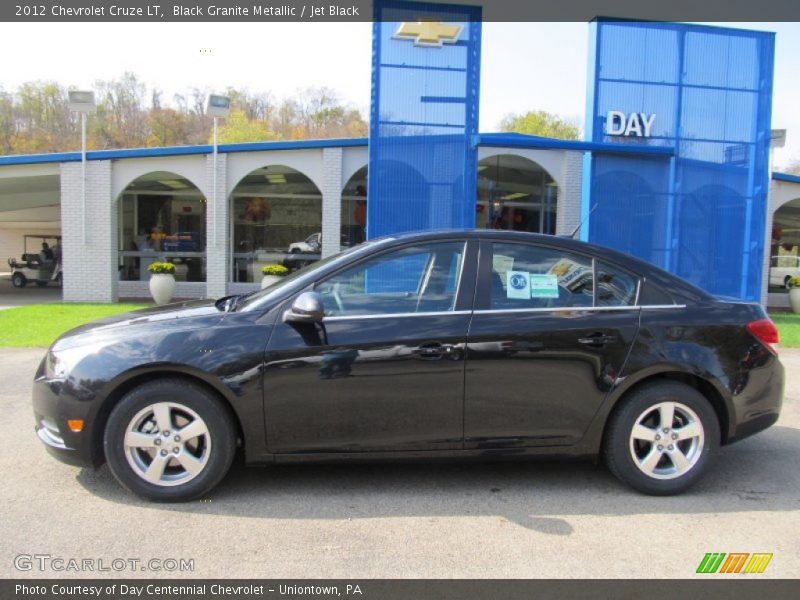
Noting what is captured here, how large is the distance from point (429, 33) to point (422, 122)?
1.51 meters

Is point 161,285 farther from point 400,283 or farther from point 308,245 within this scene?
point 400,283

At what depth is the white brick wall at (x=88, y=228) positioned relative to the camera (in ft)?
47.3

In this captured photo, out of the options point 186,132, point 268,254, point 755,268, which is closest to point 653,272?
point 755,268

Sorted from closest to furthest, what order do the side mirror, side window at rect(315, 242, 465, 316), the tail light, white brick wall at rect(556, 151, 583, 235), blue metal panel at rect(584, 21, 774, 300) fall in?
the side mirror → side window at rect(315, 242, 465, 316) → the tail light → blue metal panel at rect(584, 21, 774, 300) → white brick wall at rect(556, 151, 583, 235)

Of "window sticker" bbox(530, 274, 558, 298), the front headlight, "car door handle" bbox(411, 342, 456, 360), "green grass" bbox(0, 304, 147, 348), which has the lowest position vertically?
"green grass" bbox(0, 304, 147, 348)

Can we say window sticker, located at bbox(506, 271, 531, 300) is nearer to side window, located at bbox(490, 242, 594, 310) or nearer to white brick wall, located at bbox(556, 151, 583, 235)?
side window, located at bbox(490, 242, 594, 310)

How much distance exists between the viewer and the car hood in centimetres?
364

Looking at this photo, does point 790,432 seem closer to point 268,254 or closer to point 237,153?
point 237,153

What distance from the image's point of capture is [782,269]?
68.5 feet

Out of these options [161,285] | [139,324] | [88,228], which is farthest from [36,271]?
[139,324]

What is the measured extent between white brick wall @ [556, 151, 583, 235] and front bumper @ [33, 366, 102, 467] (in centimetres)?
1368

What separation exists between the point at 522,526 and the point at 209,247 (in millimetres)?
12770

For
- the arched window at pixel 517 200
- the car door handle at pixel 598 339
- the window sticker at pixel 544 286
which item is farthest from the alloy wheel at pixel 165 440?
the arched window at pixel 517 200

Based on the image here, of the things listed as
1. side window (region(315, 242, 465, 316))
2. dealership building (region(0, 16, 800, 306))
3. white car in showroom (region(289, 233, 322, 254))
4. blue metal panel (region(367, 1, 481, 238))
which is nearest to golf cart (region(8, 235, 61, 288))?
dealership building (region(0, 16, 800, 306))
